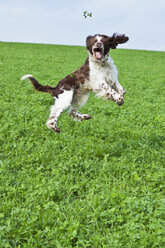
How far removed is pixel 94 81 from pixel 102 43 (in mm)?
585

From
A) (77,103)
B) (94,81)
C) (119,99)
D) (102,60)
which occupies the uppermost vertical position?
(102,60)

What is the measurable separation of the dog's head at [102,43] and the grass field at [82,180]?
128cm

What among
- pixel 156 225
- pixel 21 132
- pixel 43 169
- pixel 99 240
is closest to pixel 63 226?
pixel 99 240

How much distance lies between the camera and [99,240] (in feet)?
10.2

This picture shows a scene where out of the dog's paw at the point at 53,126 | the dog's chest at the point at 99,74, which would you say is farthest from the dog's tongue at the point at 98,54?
the dog's paw at the point at 53,126

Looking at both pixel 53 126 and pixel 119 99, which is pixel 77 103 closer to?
pixel 53 126

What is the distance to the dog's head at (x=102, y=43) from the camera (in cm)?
365

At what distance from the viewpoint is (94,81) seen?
407 centimetres

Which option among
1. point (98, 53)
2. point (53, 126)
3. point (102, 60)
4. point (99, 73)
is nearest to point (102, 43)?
point (98, 53)

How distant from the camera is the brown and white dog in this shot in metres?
3.71

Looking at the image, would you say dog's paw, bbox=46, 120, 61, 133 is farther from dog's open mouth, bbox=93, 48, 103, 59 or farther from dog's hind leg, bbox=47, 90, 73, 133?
dog's open mouth, bbox=93, 48, 103, 59

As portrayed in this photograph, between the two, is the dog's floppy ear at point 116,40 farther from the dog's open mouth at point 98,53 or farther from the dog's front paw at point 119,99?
the dog's front paw at point 119,99

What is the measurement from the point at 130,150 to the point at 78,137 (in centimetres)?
109

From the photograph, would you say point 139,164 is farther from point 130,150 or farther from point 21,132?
point 21,132
